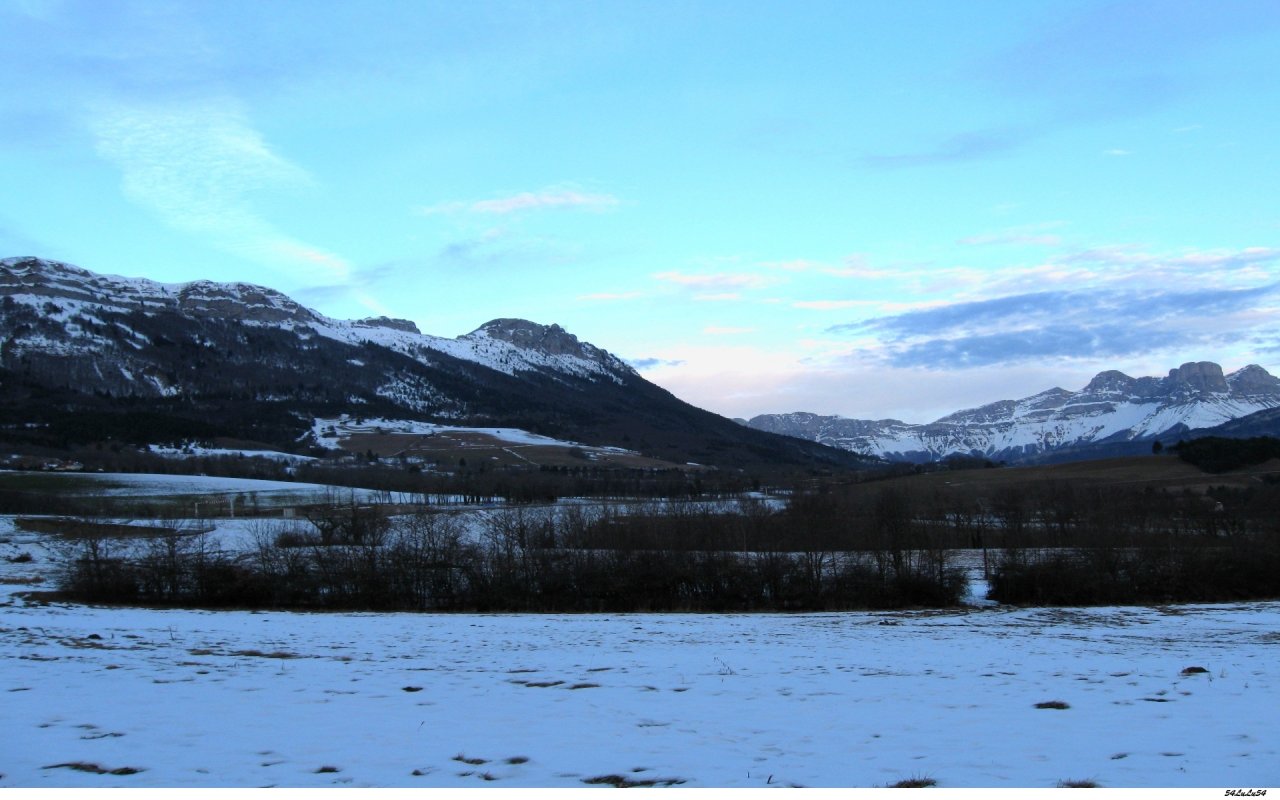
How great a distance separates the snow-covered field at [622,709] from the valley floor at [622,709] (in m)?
0.06

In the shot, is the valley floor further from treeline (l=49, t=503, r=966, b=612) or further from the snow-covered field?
treeline (l=49, t=503, r=966, b=612)

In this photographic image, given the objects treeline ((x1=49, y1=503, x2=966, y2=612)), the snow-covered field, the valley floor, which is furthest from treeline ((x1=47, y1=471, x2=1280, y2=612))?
the valley floor

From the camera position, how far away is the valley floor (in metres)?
11.0

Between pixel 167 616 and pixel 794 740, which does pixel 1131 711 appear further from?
pixel 167 616

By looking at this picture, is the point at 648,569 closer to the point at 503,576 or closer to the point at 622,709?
the point at 503,576

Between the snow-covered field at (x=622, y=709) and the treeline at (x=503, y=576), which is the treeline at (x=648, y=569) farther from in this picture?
the snow-covered field at (x=622, y=709)

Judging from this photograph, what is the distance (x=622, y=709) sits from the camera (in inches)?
619

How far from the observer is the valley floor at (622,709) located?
11.0m

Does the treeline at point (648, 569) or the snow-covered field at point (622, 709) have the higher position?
the snow-covered field at point (622, 709)

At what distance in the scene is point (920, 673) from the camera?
824 inches

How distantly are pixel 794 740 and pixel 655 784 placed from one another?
3.18 meters

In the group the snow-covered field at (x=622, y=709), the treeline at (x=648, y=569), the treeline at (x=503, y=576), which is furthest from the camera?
the treeline at (x=648, y=569)

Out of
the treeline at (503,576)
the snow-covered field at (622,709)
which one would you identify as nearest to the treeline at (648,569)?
the treeline at (503,576)

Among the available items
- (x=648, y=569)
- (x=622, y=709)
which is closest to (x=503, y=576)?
(x=648, y=569)
